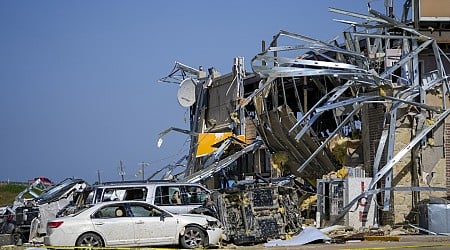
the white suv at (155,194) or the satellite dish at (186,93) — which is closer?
the white suv at (155,194)

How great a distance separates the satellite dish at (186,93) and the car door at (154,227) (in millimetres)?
16661

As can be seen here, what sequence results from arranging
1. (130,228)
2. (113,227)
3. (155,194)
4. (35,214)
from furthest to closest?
(35,214) → (155,194) → (130,228) → (113,227)

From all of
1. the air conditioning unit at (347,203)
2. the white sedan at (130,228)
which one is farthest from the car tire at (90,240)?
the air conditioning unit at (347,203)

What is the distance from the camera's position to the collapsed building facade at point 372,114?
2292 cm

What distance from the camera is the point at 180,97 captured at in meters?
35.5

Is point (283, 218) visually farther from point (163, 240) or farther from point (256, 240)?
point (163, 240)

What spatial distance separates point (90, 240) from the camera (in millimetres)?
18344

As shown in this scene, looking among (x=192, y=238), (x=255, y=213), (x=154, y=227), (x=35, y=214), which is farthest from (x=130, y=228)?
(x=35, y=214)

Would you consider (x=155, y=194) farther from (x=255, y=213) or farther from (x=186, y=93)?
(x=186, y=93)

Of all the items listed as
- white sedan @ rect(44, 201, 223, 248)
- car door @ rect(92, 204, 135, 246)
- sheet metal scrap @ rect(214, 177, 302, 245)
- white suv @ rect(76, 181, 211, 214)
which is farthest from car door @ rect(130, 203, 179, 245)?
white suv @ rect(76, 181, 211, 214)

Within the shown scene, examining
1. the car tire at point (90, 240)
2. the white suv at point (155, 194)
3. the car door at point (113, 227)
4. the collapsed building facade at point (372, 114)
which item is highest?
the collapsed building facade at point (372, 114)

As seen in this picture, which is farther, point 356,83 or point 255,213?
point 356,83

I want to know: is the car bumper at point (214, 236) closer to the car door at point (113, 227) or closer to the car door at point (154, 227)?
the car door at point (154, 227)

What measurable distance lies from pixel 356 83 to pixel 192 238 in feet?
26.0
